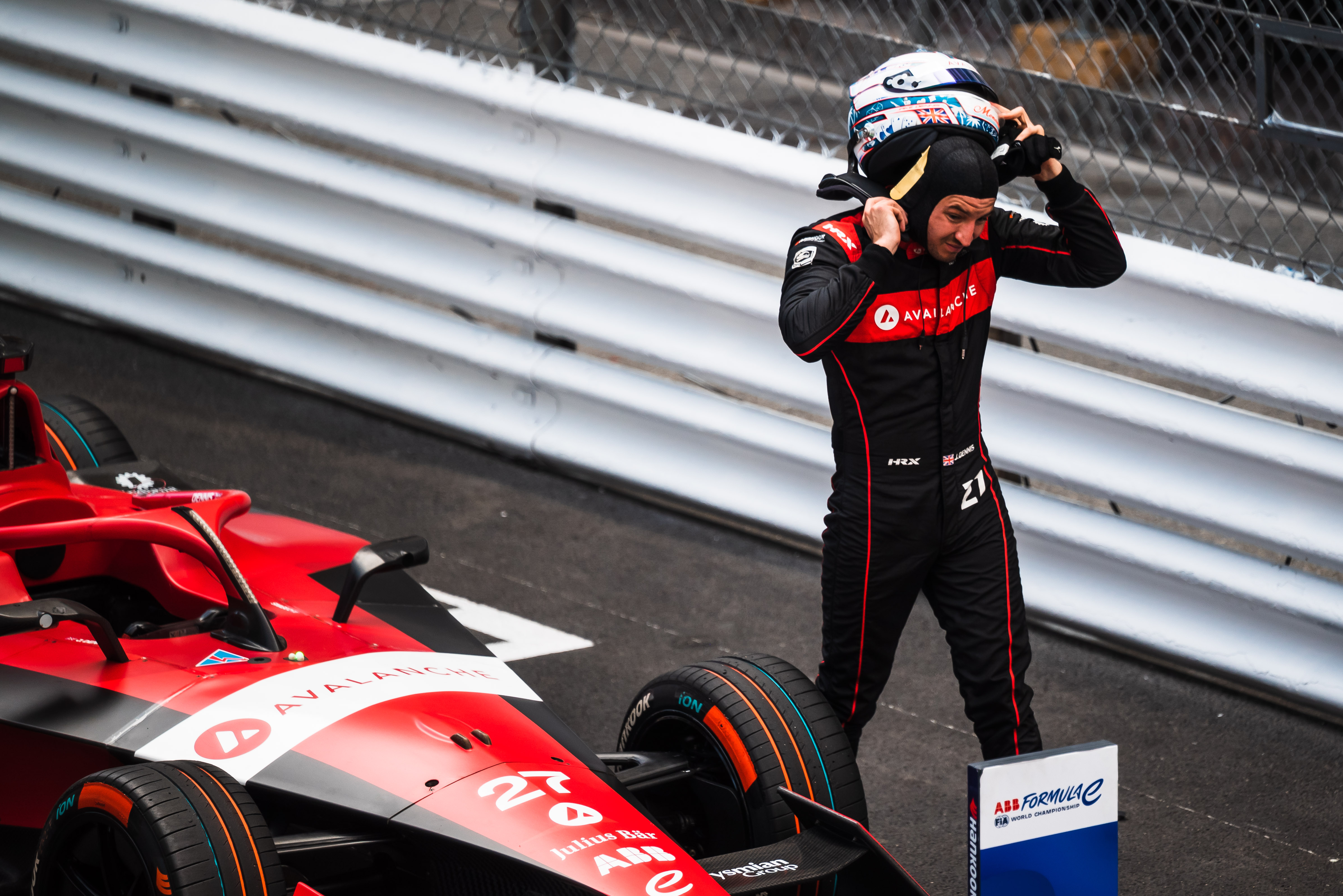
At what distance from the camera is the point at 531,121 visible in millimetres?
5727

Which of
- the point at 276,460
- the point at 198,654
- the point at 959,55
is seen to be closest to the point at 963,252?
the point at 959,55

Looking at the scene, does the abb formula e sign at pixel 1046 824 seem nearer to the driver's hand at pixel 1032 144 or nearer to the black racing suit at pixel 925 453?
the black racing suit at pixel 925 453

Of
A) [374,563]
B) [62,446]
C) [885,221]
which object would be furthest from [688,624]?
[885,221]

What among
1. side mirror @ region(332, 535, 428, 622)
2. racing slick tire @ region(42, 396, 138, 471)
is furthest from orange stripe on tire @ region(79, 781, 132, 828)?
racing slick tire @ region(42, 396, 138, 471)

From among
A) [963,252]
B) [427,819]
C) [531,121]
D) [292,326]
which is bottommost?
[427,819]

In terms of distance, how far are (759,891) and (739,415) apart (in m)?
2.71

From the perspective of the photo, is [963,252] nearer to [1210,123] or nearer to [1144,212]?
[1210,123]

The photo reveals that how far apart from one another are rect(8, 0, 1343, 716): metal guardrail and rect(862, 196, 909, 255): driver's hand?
1.59m

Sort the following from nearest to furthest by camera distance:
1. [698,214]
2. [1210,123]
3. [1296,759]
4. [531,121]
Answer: [1296,759]
[1210,123]
[698,214]
[531,121]

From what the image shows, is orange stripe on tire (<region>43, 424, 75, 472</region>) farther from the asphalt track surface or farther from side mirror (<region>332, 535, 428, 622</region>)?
side mirror (<region>332, 535, 428, 622</region>)

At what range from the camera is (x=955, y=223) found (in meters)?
3.24

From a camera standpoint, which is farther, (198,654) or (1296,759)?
(1296,759)

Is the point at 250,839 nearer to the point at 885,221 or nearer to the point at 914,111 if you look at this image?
the point at 885,221

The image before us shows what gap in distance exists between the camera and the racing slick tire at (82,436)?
181 inches
